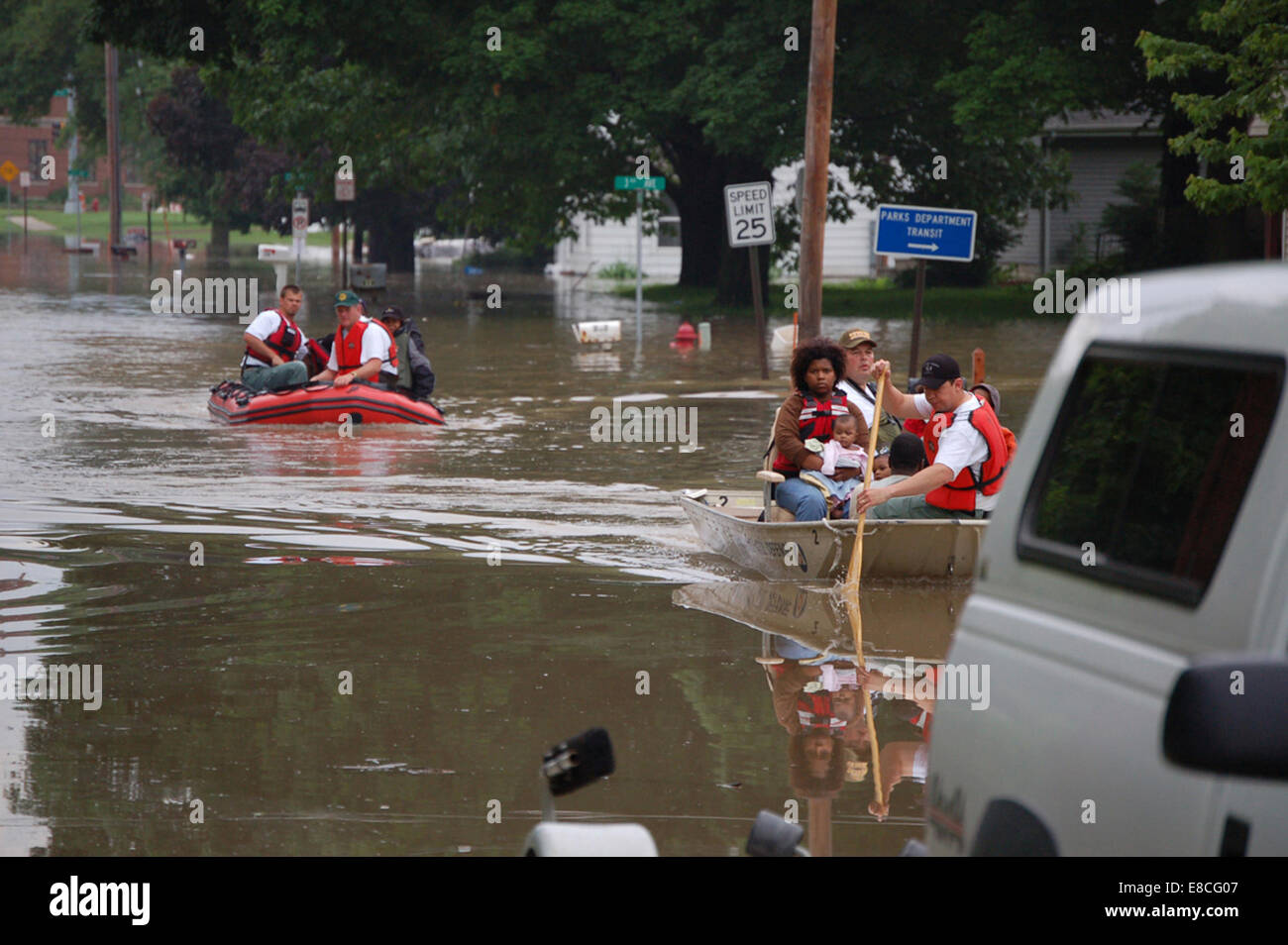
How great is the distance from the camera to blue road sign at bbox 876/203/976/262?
17.9m

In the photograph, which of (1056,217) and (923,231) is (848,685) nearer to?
(923,231)

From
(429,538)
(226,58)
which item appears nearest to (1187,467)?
(429,538)

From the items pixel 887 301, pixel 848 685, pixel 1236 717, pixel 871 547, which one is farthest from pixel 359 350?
pixel 887 301

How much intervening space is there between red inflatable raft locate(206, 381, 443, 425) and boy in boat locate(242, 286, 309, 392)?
239 mm

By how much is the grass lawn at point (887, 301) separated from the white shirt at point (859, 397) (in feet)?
87.0

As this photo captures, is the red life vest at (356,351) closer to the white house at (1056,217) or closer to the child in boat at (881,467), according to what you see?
the child in boat at (881,467)

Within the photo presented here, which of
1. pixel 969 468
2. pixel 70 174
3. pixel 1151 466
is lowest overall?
pixel 969 468

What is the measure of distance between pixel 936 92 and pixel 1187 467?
35.6m

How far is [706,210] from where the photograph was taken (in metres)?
45.9

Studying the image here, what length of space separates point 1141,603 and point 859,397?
362 inches

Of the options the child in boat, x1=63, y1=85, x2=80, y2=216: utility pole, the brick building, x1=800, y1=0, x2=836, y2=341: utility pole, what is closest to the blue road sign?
x1=800, y1=0, x2=836, y2=341: utility pole

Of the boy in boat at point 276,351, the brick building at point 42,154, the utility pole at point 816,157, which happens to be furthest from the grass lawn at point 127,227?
the utility pole at point 816,157

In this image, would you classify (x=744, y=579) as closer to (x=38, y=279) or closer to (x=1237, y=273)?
(x=1237, y=273)

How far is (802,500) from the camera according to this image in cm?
1210
